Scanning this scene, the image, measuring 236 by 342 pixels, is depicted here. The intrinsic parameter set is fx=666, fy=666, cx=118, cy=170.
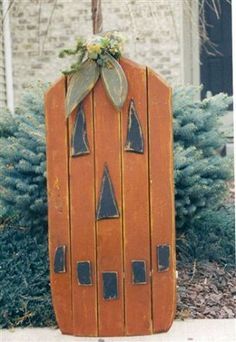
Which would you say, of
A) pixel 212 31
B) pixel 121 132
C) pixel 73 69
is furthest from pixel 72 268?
pixel 212 31

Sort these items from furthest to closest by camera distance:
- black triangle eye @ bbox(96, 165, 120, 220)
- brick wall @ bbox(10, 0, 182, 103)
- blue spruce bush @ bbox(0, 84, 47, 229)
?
1. brick wall @ bbox(10, 0, 182, 103)
2. blue spruce bush @ bbox(0, 84, 47, 229)
3. black triangle eye @ bbox(96, 165, 120, 220)

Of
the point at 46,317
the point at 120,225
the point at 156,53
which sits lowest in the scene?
the point at 46,317

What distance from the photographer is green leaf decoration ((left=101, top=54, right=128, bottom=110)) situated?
3752mm

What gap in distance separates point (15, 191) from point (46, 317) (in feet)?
3.75

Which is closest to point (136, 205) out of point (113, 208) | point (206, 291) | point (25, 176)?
point (113, 208)

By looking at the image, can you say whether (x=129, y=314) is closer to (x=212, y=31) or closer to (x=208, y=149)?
(x=208, y=149)

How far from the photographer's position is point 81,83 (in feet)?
12.4

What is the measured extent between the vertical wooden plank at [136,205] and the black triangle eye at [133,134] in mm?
17

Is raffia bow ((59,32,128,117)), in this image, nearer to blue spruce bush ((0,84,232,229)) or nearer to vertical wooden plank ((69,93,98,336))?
vertical wooden plank ((69,93,98,336))

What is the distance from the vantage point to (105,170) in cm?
387

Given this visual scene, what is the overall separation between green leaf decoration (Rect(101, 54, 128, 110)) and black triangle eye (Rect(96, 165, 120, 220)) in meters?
0.41

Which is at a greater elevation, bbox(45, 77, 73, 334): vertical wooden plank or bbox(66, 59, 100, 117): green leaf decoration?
A: bbox(66, 59, 100, 117): green leaf decoration

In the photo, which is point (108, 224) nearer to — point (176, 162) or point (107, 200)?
point (107, 200)

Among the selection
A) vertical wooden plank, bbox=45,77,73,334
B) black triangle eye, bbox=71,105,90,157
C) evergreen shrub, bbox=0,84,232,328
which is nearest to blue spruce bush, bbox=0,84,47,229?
evergreen shrub, bbox=0,84,232,328
